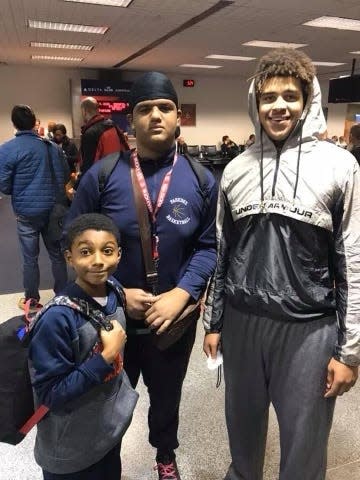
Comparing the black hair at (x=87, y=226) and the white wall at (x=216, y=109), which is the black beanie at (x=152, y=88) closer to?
the black hair at (x=87, y=226)

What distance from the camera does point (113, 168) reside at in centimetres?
136

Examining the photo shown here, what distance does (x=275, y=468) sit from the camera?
1.79 m

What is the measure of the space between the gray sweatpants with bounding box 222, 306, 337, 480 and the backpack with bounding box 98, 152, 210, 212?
0.40m

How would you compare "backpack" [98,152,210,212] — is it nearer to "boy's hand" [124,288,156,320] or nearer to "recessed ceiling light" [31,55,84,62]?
"boy's hand" [124,288,156,320]

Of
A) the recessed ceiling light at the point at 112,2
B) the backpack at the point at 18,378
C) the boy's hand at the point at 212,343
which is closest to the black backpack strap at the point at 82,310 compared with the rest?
the backpack at the point at 18,378

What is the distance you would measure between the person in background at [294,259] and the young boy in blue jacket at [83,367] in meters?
0.39

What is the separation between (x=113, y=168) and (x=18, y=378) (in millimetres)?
688

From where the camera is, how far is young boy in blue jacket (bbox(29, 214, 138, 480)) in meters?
1.03

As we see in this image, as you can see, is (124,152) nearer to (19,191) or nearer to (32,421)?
(32,421)

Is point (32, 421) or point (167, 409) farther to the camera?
point (167, 409)

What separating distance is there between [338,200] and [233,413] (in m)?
0.80

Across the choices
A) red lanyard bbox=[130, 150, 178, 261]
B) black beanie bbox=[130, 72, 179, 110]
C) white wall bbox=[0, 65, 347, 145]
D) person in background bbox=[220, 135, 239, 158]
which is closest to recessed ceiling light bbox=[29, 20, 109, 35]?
white wall bbox=[0, 65, 347, 145]

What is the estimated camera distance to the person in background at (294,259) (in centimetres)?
113

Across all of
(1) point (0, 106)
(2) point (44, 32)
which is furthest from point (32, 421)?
(1) point (0, 106)
